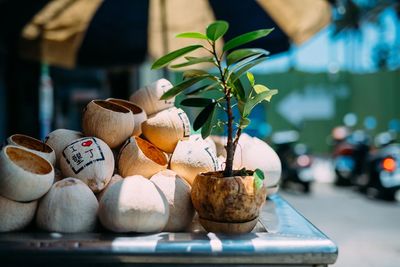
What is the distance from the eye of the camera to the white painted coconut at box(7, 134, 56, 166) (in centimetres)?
138

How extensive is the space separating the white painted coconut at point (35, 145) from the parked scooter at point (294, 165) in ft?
21.6

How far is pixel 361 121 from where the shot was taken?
51.1ft

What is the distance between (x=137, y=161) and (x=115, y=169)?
13 centimetres

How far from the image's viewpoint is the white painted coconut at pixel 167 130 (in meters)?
1.51

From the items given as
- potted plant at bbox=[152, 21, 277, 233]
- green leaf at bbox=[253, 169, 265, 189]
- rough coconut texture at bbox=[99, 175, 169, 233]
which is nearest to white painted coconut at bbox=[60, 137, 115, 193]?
rough coconut texture at bbox=[99, 175, 169, 233]

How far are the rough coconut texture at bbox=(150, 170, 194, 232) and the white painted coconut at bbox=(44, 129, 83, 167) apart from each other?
0.34 m

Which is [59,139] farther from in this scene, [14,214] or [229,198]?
[229,198]

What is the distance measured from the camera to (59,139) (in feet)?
4.94

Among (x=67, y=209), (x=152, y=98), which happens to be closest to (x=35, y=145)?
(x=67, y=209)

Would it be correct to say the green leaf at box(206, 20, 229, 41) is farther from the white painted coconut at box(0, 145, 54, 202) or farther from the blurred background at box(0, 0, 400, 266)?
the blurred background at box(0, 0, 400, 266)

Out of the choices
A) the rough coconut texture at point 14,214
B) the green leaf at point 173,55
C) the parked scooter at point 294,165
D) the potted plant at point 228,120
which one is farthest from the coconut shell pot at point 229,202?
the parked scooter at point 294,165

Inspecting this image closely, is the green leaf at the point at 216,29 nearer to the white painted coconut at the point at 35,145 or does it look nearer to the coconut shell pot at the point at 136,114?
the coconut shell pot at the point at 136,114

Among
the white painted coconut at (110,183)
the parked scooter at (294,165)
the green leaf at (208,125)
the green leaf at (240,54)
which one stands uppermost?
the green leaf at (240,54)

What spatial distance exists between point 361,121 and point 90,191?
15491 millimetres
